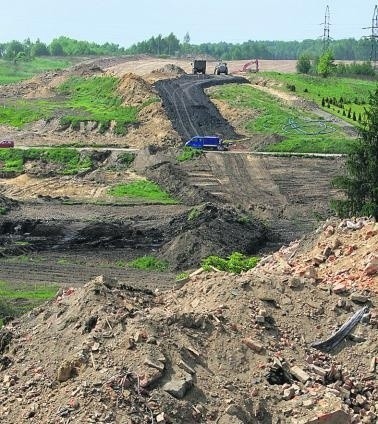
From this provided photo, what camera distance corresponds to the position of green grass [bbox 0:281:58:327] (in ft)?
92.8

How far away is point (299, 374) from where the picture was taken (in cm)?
1788

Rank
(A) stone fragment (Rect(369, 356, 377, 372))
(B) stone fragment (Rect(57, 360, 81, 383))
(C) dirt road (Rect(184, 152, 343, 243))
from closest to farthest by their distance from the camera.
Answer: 1. (B) stone fragment (Rect(57, 360, 81, 383))
2. (A) stone fragment (Rect(369, 356, 377, 372))
3. (C) dirt road (Rect(184, 152, 343, 243))

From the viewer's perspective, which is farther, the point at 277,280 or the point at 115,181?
the point at 115,181

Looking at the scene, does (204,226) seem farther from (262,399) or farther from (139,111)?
(139,111)

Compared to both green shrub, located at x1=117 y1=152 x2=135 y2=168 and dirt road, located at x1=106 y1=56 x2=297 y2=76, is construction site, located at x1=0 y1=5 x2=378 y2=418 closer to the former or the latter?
green shrub, located at x1=117 y1=152 x2=135 y2=168

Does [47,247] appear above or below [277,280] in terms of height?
below

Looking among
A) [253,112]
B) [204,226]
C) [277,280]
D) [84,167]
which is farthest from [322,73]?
[277,280]

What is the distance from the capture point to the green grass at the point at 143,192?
1833 inches

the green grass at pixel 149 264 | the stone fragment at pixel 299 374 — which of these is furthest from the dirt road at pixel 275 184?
the stone fragment at pixel 299 374

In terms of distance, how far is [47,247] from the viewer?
125ft

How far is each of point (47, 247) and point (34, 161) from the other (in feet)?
62.1

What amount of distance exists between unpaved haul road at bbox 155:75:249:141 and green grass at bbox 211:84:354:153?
6.47 ft

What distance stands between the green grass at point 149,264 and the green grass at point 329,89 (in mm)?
39329

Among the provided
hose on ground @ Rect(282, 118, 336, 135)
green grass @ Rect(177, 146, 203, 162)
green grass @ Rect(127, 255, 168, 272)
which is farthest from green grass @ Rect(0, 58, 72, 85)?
green grass @ Rect(127, 255, 168, 272)
